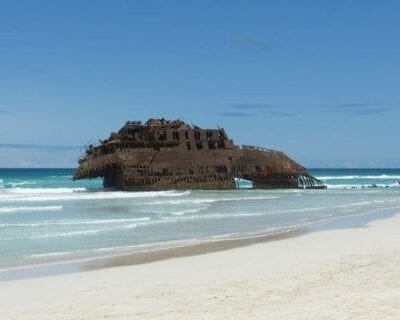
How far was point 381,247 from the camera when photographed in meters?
13.6

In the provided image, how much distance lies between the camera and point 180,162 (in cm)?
4100

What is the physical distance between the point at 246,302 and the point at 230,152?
34988 mm

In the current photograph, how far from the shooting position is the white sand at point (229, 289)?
299 inches

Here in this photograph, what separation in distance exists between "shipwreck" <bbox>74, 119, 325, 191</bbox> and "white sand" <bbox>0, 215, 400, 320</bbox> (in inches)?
1057

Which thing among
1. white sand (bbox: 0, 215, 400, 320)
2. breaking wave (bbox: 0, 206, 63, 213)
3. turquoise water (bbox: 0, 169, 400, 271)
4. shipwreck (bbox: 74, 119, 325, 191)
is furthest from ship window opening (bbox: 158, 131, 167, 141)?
white sand (bbox: 0, 215, 400, 320)

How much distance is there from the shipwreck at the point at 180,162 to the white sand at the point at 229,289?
88.1ft

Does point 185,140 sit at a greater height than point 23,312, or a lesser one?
greater

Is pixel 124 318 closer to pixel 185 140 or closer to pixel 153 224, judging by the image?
pixel 153 224

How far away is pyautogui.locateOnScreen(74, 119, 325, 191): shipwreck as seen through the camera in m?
39.8

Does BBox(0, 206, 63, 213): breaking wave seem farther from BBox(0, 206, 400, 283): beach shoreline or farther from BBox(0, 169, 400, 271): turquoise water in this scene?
BBox(0, 206, 400, 283): beach shoreline

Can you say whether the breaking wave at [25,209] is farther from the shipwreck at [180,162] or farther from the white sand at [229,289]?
the white sand at [229,289]

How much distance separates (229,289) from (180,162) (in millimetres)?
32031

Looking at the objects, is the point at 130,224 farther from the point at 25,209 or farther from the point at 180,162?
the point at 180,162

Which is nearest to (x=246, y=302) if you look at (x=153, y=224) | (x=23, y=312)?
(x=23, y=312)
